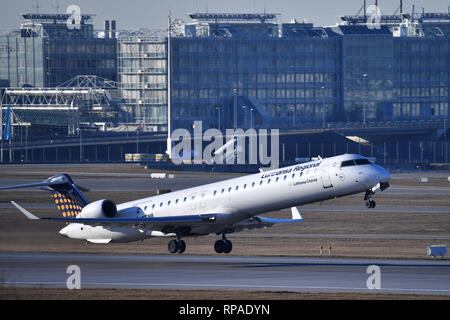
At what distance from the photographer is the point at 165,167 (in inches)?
6481

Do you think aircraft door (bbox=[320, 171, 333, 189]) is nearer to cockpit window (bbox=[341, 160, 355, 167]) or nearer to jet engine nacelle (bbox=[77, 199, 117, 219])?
cockpit window (bbox=[341, 160, 355, 167])

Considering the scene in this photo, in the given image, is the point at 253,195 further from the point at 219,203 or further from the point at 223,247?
the point at 223,247

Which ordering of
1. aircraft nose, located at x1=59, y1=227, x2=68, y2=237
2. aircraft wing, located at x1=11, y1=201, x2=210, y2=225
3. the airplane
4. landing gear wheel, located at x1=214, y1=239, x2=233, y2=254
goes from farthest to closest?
aircraft nose, located at x1=59, y1=227, x2=68, y2=237
landing gear wheel, located at x1=214, y1=239, x2=233, y2=254
aircraft wing, located at x1=11, y1=201, x2=210, y2=225
the airplane

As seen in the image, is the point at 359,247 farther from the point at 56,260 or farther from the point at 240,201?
the point at 56,260

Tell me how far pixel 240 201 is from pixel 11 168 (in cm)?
10992

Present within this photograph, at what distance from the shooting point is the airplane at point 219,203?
187ft

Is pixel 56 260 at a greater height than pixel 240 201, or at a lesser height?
lesser

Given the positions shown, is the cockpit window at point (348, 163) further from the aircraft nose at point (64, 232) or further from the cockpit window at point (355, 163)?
the aircraft nose at point (64, 232)

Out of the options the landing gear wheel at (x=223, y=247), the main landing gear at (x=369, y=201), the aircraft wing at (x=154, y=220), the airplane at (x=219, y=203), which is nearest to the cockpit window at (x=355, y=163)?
the airplane at (x=219, y=203)

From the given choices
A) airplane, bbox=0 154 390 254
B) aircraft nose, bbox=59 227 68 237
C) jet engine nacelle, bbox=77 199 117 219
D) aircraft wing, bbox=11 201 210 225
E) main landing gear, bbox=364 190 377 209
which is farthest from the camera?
aircraft nose, bbox=59 227 68 237

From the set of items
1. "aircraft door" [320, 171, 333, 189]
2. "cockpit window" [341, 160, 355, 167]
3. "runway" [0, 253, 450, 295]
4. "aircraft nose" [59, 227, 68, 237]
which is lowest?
"runway" [0, 253, 450, 295]

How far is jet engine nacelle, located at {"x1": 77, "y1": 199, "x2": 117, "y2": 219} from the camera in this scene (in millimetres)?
63188

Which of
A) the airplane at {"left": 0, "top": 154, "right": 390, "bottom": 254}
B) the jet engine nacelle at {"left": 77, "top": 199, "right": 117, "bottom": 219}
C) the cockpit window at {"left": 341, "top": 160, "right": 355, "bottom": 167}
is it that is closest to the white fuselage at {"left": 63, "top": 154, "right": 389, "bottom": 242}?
the airplane at {"left": 0, "top": 154, "right": 390, "bottom": 254}
